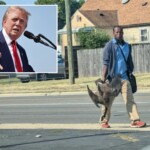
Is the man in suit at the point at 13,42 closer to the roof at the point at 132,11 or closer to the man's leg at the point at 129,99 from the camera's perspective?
the man's leg at the point at 129,99

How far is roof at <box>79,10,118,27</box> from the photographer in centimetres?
5947

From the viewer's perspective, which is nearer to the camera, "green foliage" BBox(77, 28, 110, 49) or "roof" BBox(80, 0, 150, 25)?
"green foliage" BBox(77, 28, 110, 49)

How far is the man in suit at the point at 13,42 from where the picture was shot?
38.2 feet

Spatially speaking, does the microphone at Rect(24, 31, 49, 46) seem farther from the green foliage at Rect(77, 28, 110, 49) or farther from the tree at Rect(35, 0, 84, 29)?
the tree at Rect(35, 0, 84, 29)

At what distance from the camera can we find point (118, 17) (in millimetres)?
58844

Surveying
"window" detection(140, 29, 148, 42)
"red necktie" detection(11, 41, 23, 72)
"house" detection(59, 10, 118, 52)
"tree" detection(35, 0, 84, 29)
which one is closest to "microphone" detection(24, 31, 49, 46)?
"red necktie" detection(11, 41, 23, 72)

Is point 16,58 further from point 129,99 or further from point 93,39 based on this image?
point 93,39

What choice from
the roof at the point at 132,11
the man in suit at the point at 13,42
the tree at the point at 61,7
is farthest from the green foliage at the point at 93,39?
the tree at the point at 61,7

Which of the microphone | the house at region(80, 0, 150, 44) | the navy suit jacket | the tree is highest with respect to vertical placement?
the tree

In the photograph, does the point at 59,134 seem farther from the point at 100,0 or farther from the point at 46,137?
the point at 100,0

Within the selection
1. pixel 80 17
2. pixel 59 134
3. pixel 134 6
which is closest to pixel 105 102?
pixel 59 134

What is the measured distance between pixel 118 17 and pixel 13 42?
4743cm

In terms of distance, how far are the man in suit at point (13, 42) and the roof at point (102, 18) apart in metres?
47.0

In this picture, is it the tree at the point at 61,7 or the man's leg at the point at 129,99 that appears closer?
the man's leg at the point at 129,99
